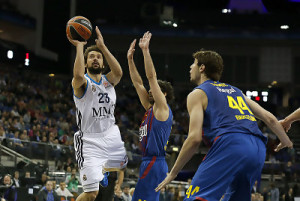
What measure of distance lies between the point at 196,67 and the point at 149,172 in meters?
1.96

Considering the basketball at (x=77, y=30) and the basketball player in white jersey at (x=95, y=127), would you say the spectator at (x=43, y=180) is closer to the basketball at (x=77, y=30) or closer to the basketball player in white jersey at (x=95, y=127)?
the basketball player in white jersey at (x=95, y=127)

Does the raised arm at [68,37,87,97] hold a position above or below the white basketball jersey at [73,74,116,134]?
above

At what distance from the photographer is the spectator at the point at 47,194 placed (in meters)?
13.8

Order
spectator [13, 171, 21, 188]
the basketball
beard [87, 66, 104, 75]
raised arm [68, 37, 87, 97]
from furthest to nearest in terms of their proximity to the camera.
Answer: spectator [13, 171, 21, 188]
beard [87, 66, 104, 75]
the basketball
raised arm [68, 37, 87, 97]

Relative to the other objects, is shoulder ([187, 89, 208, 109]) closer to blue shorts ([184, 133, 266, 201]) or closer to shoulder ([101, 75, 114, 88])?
blue shorts ([184, 133, 266, 201])

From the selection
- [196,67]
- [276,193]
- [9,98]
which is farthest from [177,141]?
[196,67]

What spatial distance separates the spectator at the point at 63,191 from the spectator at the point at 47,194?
24cm

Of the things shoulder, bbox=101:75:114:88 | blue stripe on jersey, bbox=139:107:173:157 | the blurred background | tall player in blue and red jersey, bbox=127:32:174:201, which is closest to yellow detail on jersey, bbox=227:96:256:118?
tall player in blue and red jersey, bbox=127:32:174:201

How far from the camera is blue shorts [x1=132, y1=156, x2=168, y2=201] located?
6.46 meters

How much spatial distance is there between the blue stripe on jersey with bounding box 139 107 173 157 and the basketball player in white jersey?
87 centimetres

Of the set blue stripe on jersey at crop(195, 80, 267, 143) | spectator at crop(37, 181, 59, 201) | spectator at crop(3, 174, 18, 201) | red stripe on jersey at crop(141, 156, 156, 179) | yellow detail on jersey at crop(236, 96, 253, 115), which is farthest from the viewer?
spectator at crop(37, 181, 59, 201)

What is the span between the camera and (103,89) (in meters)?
7.64

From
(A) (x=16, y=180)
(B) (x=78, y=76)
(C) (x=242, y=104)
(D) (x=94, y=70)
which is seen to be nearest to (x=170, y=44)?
(A) (x=16, y=180)

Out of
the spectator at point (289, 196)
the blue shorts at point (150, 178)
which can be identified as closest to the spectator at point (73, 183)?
the spectator at point (289, 196)
